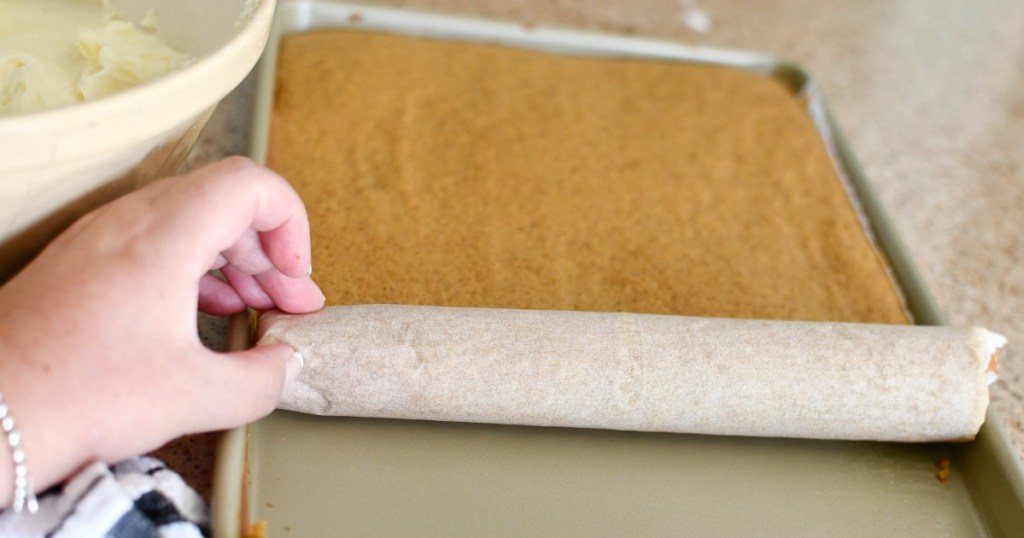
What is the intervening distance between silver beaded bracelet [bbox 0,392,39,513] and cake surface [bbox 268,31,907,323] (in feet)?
0.86

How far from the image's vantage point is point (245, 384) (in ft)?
1.72

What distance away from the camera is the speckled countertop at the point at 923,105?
2.95ft

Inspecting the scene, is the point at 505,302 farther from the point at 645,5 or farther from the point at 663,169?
the point at 645,5

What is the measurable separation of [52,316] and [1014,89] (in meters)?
1.24

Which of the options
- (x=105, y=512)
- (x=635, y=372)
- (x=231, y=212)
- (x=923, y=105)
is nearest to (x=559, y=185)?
(x=635, y=372)

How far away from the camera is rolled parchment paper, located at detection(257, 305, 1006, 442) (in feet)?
1.93

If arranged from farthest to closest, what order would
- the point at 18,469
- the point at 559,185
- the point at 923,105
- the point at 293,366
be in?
1. the point at 923,105
2. the point at 559,185
3. the point at 293,366
4. the point at 18,469

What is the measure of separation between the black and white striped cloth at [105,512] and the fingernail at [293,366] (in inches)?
3.7

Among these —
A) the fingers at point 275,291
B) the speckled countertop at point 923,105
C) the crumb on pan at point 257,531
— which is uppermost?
the speckled countertop at point 923,105

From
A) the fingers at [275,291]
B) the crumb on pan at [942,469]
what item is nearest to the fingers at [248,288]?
the fingers at [275,291]

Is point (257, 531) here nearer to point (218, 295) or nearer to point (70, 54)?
point (218, 295)

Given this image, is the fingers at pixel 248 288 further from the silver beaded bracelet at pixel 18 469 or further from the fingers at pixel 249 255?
the silver beaded bracelet at pixel 18 469

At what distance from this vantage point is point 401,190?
80 cm

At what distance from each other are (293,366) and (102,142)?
0.17 m
